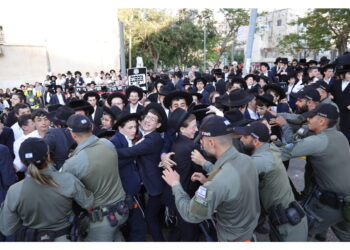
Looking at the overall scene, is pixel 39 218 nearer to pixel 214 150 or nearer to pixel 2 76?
pixel 214 150

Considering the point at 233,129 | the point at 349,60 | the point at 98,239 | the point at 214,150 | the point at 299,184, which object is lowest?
the point at 299,184

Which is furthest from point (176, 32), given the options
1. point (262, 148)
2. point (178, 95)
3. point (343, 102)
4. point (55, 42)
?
point (262, 148)

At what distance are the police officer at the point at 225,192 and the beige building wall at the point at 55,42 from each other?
2588 cm

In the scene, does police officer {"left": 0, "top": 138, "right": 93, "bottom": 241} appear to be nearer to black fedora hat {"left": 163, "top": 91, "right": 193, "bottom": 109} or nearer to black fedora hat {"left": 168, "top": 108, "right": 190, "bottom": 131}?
black fedora hat {"left": 168, "top": 108, "right": 190, "bottom": 131}

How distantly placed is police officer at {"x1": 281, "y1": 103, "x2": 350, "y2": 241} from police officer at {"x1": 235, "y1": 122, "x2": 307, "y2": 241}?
409 mm

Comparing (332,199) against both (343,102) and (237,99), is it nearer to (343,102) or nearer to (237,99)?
(237,99)

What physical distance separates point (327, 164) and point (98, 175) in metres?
2.51

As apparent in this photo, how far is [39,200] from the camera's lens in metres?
2.25

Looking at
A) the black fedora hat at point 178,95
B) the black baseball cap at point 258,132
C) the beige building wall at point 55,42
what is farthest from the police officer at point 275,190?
the beige building wall at point 55,42

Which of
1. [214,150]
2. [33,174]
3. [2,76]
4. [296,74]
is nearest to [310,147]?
[214,150]

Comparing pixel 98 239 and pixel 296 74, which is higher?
pixel 296 74

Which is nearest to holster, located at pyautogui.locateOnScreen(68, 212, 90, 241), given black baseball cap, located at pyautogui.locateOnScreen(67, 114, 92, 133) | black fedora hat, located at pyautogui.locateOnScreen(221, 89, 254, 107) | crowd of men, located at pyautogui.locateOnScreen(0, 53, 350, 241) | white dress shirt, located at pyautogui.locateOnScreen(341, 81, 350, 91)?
crowd of men, located at pyautogui.locateOnScreen(0, 53, 350, 241)

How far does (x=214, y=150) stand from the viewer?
2332 millimetres

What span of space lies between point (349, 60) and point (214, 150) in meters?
5.85
